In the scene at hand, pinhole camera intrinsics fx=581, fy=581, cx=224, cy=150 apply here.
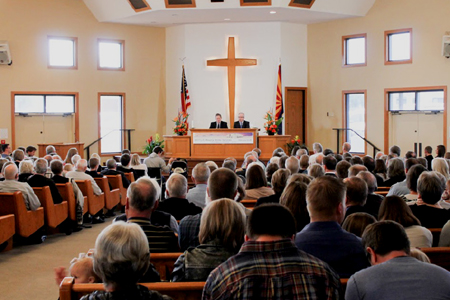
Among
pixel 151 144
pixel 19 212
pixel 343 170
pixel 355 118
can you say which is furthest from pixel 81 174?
pixel 355 118

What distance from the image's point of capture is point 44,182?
312 inches

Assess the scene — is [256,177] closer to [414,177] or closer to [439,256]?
[414,177]

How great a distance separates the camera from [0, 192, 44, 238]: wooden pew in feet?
23.2

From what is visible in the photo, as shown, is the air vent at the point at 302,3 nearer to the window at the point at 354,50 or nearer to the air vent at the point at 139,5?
the window at the point at 354,50

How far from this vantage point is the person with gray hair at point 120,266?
2.23 m

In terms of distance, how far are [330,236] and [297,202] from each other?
103cm

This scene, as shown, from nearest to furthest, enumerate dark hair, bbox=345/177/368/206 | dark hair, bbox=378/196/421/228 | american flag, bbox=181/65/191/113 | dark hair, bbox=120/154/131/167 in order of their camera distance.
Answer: dark hair, bbox=378/196/421/228, dark hair, bbox=345/177/368/206, dark hair, bbox=120/154/131/167, american flag, bbox=181/65/191/113

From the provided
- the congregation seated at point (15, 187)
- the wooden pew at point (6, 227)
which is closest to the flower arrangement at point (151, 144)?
the congregation seated at point (15, 187)

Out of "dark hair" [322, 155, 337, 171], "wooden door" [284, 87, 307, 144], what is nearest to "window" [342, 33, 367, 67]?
"wooden door" [284, 87, 307, 144]

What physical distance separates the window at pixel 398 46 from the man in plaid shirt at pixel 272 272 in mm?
14545

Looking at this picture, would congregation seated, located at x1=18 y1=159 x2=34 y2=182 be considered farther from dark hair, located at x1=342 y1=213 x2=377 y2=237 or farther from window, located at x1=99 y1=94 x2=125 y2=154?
window, located at x1=99 y1=94 x2=125 y2=154

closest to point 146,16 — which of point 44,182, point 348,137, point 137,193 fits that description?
point 348,137

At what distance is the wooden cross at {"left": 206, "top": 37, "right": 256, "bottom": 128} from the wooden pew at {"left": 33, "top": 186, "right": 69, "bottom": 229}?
9866 millimetres

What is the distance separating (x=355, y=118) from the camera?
17.2 metres
